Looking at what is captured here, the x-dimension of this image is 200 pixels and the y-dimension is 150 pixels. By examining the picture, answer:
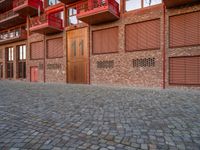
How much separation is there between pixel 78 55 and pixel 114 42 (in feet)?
14.3

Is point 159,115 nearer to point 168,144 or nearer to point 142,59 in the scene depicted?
point 168,144

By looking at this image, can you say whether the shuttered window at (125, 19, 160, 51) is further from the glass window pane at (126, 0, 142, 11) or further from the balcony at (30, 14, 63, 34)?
the balcony at (30, 14, 63, 34)

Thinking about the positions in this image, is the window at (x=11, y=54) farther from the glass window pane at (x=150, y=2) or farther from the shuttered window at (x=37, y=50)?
the glass window pane at (x=150, y=2)

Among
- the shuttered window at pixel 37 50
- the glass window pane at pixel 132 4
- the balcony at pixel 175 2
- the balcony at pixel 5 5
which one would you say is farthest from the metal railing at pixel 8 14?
the balcony at pixel 175 2

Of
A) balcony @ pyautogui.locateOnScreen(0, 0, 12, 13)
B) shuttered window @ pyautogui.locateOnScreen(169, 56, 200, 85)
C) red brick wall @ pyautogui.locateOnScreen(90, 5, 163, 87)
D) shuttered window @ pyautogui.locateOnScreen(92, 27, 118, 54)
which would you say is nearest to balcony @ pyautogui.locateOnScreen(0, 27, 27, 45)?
balcony @ pyautogui.locateOnScreen(0, 0, 12, 13)

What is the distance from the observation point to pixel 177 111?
233 inches

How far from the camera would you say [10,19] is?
82.5 feet

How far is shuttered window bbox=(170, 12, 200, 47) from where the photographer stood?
41.1 ft

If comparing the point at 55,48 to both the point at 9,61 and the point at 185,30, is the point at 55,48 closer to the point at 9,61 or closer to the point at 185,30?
the point at 9,61

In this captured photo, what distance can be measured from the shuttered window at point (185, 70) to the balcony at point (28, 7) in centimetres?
1612

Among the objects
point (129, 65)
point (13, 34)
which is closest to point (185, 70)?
point (129, 65)

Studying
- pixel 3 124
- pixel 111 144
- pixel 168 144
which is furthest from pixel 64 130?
pixel 168 144

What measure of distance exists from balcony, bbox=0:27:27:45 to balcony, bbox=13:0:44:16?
96.5 inches

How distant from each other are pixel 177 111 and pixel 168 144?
2.82 m
